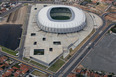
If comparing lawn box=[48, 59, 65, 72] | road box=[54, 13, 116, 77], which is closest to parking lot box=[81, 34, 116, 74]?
road box=[54, 13, 116, 77]

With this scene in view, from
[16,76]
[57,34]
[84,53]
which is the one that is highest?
[57,34]

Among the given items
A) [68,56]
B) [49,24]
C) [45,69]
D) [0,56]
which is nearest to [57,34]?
[49,24]

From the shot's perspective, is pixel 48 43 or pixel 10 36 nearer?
pixel 48 43

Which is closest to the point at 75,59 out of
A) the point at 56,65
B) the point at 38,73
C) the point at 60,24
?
the point at 56,65

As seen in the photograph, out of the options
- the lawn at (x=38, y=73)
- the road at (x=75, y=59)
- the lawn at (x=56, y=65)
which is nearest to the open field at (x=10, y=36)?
the lawn at (x=38, y=73)

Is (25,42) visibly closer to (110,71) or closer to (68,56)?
(68,56)

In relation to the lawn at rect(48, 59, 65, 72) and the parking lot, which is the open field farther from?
the parking lot

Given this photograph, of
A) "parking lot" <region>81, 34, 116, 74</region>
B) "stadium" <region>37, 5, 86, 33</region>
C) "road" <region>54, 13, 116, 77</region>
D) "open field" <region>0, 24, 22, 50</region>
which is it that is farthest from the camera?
"stadium" <region>37, 5, 86, 33</region>

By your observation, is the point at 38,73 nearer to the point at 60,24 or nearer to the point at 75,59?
the point at 75,59
